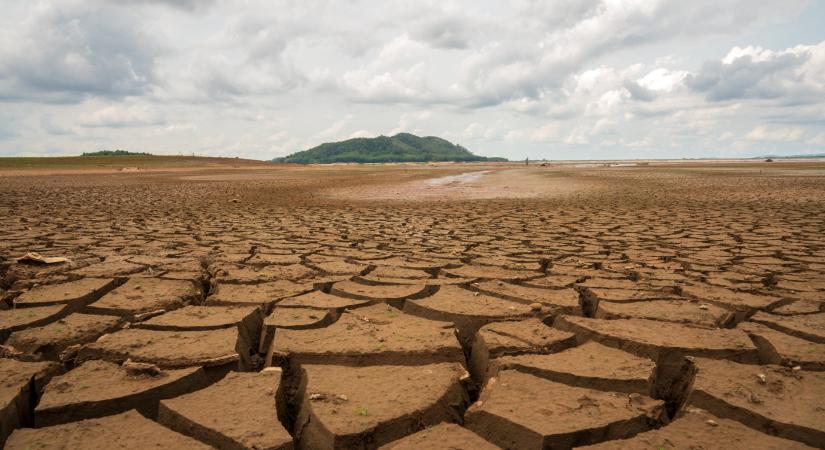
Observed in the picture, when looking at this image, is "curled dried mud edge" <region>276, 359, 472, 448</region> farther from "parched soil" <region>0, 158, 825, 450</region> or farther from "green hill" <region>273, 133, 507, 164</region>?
"green hill" <region>273, 133, 507, 164</region>

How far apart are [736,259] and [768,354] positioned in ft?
6.53

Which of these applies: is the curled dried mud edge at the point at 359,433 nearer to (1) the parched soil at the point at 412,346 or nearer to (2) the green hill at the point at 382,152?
(1) the parched soil at the point at 412,346

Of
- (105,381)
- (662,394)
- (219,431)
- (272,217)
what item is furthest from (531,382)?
(272,217)

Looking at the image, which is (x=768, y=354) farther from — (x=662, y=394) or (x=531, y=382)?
(x=531, y=382)

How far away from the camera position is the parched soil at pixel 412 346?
1.29 meters

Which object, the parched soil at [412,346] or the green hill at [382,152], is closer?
the parched soil at [412,346]

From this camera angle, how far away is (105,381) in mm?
1508

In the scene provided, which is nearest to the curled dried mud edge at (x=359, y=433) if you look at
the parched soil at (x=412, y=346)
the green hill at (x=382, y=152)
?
the parched soil at (x=412, y=346)

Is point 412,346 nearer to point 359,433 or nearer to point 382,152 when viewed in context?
point 359,433

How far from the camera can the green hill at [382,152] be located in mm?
120562

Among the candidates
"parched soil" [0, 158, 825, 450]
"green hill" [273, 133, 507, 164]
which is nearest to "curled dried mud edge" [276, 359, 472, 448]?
"parched soil" [0, 158, 825, 450]

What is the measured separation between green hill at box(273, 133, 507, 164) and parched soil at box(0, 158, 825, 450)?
368ft

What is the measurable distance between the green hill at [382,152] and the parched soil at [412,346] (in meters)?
112

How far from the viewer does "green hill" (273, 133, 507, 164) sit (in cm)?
12056
